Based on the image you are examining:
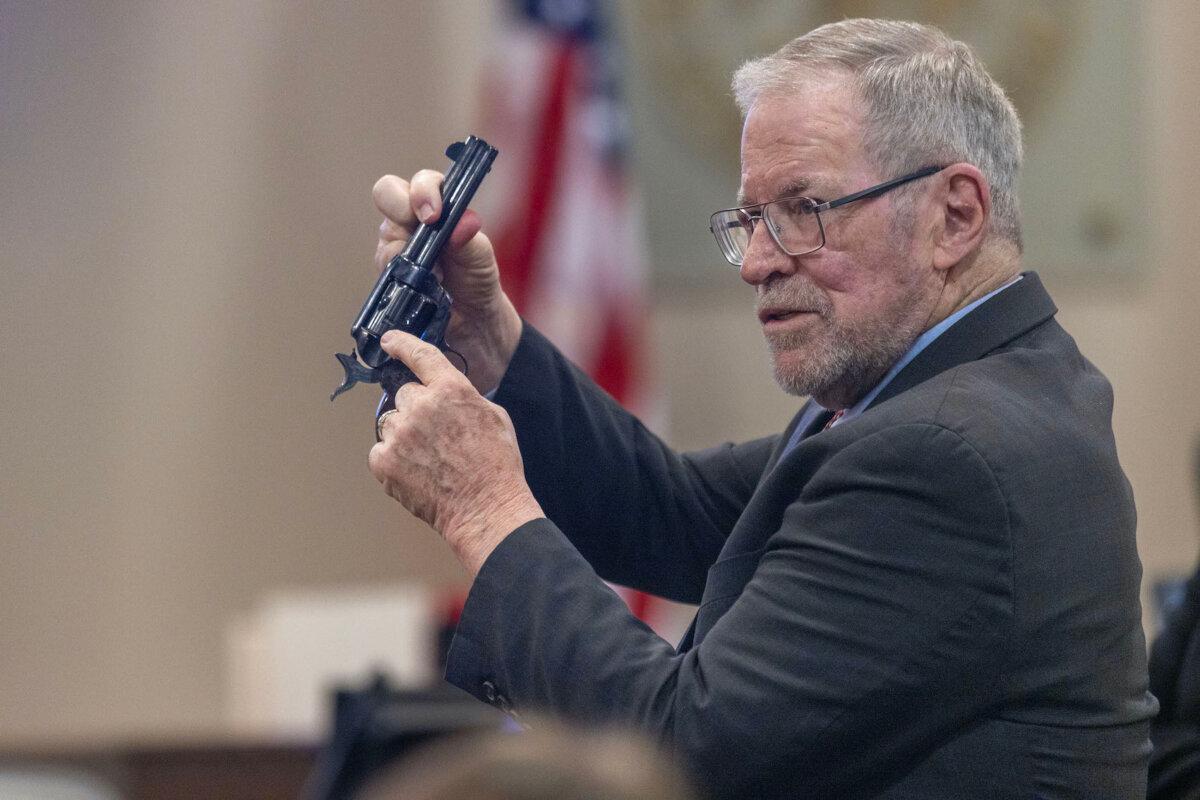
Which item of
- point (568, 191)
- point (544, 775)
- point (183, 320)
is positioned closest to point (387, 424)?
point (544, 775)

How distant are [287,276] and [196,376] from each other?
49cm

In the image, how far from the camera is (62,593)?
17.2 feet

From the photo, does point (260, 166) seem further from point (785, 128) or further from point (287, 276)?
point (785, 128)

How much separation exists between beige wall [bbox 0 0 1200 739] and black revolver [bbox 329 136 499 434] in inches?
135

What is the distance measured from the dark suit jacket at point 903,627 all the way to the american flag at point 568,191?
10.1ft

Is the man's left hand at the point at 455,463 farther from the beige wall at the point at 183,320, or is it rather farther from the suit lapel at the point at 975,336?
→ the beige wall at the point at 183,320

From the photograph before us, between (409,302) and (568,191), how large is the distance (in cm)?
288

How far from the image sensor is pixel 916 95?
5.86 ft

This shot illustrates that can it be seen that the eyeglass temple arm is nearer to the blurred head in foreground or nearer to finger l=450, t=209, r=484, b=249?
finger l=450, t=209, r=484, b=249

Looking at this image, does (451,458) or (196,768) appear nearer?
(451,458)

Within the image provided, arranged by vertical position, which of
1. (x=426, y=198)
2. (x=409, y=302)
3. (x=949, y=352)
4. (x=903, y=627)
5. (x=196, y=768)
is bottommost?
(x=196, y=768)

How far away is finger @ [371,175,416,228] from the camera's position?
2.03 meters

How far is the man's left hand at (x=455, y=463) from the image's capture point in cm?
170

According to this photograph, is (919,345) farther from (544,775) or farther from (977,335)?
(544,775)
